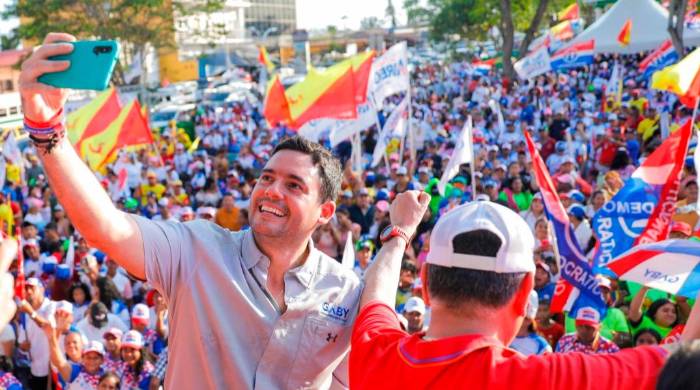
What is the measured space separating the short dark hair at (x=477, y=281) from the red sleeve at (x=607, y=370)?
17 cm

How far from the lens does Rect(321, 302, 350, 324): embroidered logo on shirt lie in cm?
237

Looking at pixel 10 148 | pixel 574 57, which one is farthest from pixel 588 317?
pixel 574 57

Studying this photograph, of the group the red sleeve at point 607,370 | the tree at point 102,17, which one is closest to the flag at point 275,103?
the red sleeve at point 607,370

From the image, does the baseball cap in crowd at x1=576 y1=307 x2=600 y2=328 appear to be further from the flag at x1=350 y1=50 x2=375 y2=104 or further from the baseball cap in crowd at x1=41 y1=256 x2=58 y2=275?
the flag at x1=350 y1=50 x2=375 y2=104

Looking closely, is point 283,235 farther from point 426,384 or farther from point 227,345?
point 426,384

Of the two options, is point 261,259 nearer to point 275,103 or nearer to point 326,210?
point 326,210

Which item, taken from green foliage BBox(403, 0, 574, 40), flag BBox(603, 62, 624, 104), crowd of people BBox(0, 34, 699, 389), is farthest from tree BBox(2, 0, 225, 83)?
flag BBox(603, 62, 624, 104)

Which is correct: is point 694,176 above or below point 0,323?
below

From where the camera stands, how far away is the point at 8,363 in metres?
7.01

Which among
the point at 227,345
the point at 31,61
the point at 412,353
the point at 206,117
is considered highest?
the point at 31,61

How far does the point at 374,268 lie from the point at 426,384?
689 mm

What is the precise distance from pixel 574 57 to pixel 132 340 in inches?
576

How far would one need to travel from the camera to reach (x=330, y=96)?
1225 centimetres

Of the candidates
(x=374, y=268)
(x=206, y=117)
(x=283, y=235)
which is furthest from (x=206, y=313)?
(x=206, y=117)
